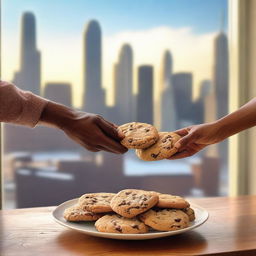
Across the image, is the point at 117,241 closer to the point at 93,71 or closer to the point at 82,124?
the point at 82,124

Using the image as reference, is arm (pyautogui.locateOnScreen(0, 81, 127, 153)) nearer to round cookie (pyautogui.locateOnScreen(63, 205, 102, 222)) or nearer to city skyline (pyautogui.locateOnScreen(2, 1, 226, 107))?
round cookie (pyautogui.locateOnScreen(63, 205, 102, 222))

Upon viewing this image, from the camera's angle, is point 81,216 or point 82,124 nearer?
point 81,216

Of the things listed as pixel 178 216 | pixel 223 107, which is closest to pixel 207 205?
pixel 178 216

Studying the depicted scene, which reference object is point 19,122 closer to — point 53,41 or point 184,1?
point 53,41

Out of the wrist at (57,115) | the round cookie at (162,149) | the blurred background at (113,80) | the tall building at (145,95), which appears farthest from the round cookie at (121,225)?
the tall building at (145,95)

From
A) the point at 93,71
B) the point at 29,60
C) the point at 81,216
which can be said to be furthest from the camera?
the point at 93,71

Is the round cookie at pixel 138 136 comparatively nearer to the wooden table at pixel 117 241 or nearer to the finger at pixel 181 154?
the finger at pixel 181 154

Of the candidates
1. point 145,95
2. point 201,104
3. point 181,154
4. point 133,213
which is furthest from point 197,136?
point 201,104
